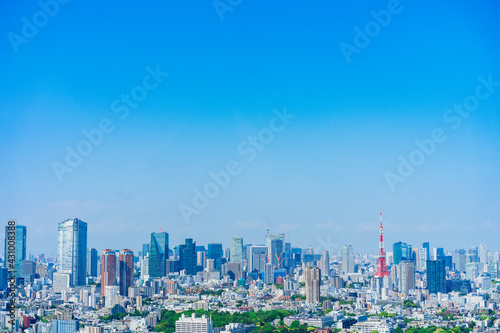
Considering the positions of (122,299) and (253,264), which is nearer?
(122,299)

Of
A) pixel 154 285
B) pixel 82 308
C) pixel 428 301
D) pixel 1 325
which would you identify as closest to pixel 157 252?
pixel 154 285

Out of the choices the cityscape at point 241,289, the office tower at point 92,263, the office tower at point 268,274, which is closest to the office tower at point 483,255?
the cityscape at point 241,289

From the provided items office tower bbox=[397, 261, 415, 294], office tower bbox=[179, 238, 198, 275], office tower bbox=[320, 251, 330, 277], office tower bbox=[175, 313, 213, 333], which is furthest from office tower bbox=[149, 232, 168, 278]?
office tower bbox=[175, 313, 213, 333]

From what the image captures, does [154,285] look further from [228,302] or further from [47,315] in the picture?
[47,315]

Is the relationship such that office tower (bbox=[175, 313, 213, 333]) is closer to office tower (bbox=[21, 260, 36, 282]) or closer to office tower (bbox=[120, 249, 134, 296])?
office tower (bbox=[120, 249, 134, 296])

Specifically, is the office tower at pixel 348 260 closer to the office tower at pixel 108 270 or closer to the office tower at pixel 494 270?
the office tower at pixel 494 270

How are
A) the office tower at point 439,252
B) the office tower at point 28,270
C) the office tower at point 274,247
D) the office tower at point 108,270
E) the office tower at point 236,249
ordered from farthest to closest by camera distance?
the office tower at point 236,249
the office tower at point 439,252
the office tower at point 274,247
the office tower at point 28,270
the office tower at point 108,270
